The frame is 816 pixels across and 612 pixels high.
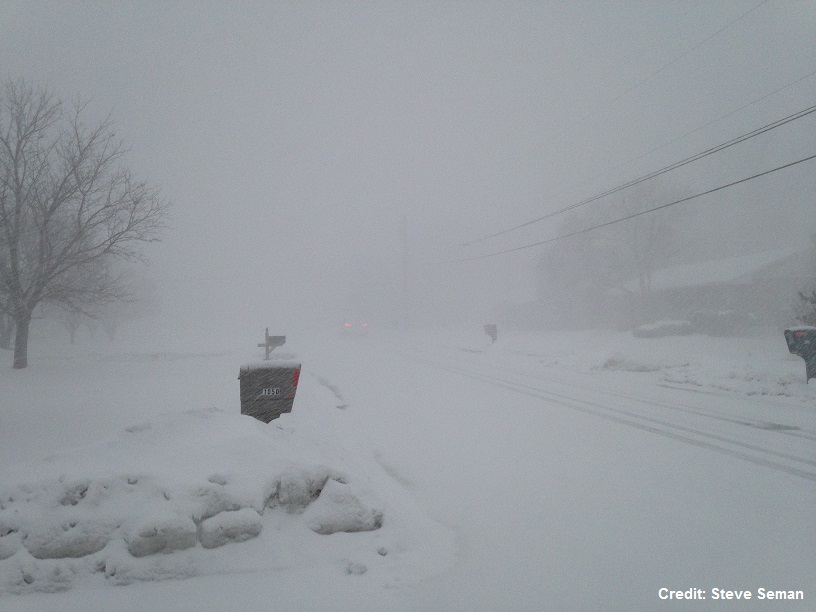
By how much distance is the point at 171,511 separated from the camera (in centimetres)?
318

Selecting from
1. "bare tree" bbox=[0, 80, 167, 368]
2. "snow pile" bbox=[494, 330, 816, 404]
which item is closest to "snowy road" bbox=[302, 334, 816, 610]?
"snow pile" bbox=[494, 330, 816, 404]

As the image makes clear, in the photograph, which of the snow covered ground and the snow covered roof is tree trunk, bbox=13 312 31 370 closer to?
the snow covered ground

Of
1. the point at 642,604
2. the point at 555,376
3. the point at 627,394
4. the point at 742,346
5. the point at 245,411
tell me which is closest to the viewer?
the point at 642,604

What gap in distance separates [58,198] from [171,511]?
1498 cm

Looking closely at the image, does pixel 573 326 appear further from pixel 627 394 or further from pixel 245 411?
pixel 245 411

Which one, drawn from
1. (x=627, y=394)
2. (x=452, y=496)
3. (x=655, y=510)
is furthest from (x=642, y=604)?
(x=627, y=394)

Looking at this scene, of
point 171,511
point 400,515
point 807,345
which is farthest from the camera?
point 807,345

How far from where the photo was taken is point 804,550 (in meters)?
3.61

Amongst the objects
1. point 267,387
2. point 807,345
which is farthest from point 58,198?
point 807,345

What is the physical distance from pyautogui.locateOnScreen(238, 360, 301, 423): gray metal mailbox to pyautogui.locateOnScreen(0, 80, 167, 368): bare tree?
10.4 meters

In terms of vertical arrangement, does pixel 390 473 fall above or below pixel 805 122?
below

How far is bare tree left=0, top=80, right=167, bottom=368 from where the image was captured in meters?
13.2

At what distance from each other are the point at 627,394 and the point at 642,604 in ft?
28.1

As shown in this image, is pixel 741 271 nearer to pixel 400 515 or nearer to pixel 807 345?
pixel 807 345
